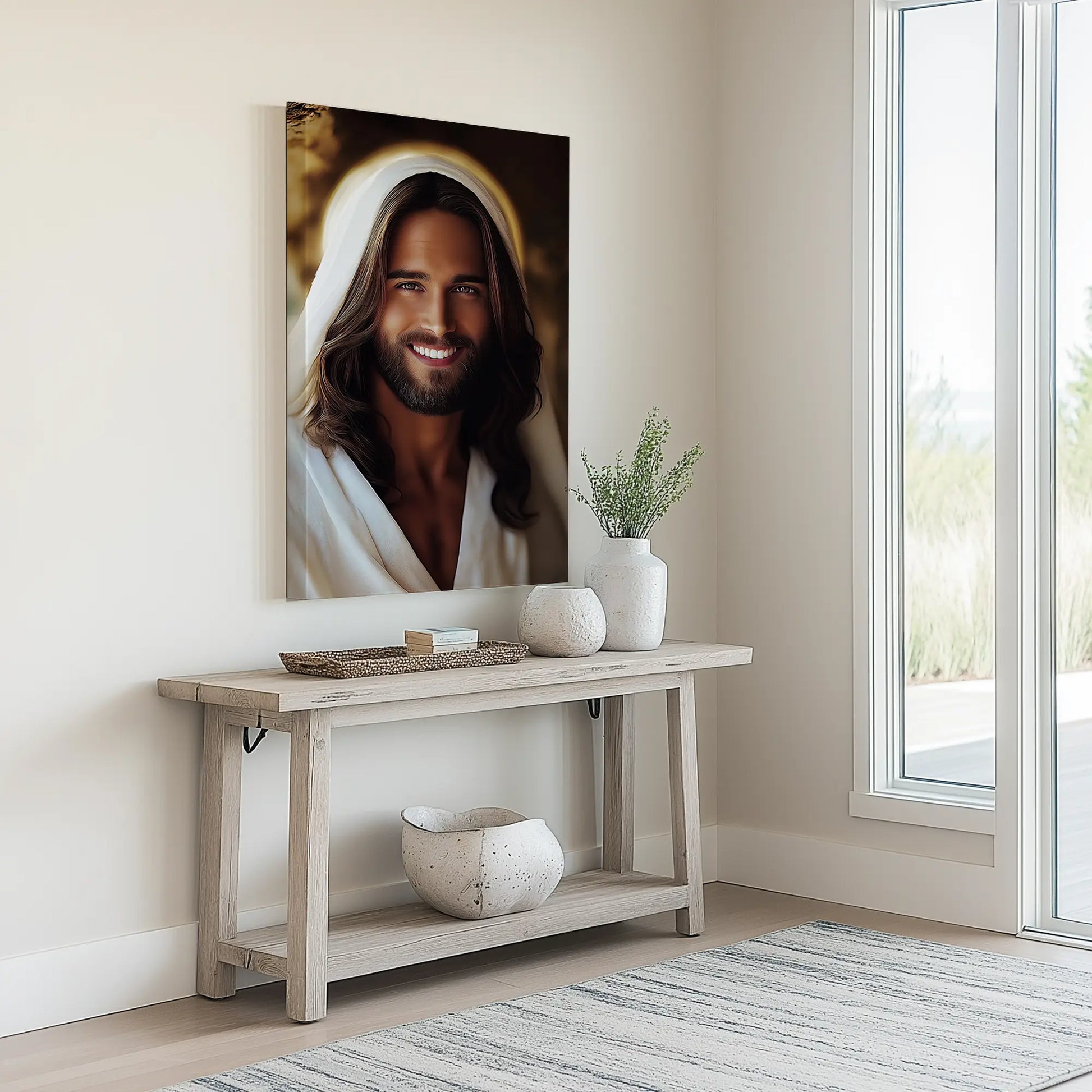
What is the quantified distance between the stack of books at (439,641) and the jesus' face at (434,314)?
0.58 metres

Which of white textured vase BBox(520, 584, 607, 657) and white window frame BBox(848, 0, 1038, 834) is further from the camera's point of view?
white window frame BBox(848, 0, 1038, 834)

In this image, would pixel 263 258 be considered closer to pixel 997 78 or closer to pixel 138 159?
pixel 138 159

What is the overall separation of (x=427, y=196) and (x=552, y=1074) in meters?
2.03

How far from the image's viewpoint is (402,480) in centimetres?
377

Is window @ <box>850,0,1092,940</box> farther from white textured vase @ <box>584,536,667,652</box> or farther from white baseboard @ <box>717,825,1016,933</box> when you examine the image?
white textured vase @ <box>584,536,667,652</box>

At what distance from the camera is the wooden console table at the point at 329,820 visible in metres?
3.18

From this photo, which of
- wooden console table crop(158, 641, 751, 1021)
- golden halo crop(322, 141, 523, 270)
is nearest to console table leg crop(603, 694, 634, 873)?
wooden console table crop(158, 641, 751, 1021)

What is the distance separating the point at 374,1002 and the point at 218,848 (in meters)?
0.47

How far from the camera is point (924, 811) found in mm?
4133

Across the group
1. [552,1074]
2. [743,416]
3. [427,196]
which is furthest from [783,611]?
[552,1074]

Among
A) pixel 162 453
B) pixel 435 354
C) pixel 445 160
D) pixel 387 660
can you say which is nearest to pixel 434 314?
pixel 435 354

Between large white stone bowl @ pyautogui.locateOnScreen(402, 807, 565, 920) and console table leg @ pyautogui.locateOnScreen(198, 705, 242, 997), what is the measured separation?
414mm

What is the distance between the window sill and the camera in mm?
4020

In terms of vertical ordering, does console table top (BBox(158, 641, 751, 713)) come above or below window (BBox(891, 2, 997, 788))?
below
